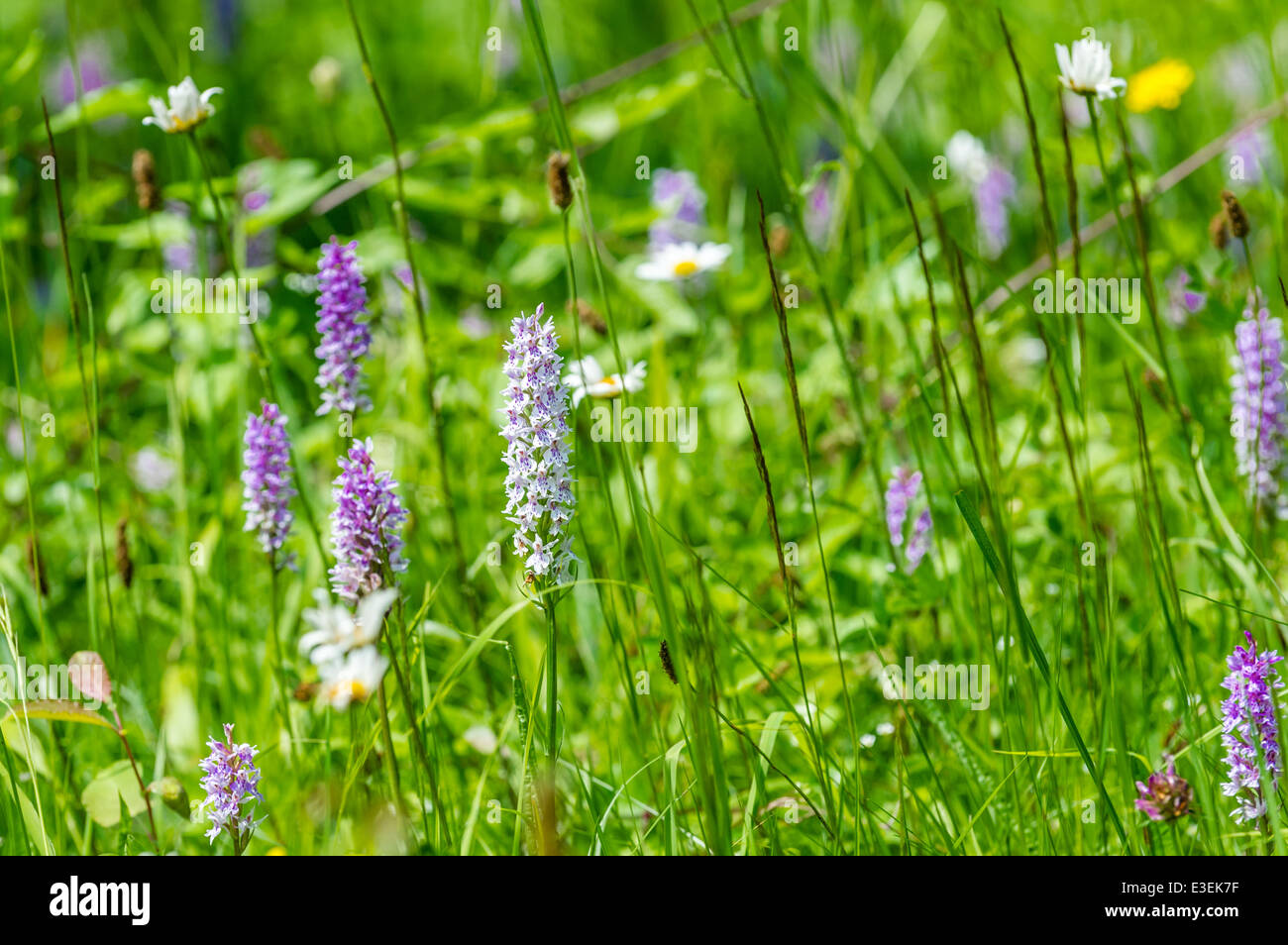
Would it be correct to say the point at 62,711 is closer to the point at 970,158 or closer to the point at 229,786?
the point at 229,786

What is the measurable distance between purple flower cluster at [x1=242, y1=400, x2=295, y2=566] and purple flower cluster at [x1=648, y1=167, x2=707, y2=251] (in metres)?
1.37

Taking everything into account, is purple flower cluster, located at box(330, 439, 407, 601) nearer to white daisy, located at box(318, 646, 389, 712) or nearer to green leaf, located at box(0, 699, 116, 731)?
white daisy, located at box(318, 646, 389, 712)

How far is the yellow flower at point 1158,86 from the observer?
8.63 ft

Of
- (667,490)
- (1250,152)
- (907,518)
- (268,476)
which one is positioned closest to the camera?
(268,476)

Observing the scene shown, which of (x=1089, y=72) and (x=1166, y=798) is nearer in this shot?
(x=1166, y=798)

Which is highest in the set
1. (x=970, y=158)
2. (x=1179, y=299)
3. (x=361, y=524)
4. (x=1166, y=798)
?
(x=970, y=158)

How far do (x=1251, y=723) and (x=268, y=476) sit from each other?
3.37 ft

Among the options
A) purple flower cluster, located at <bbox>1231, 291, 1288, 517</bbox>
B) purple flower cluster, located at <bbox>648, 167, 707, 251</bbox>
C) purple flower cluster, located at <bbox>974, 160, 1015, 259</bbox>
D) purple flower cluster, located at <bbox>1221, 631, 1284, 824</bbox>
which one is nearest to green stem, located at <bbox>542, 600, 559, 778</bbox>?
purple flower cluster, located at <bbox>1221, 631, 1284, 824</bbox>

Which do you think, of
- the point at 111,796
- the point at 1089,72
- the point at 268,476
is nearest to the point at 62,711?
the point at 111,796

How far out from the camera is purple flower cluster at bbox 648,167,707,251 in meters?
2.68

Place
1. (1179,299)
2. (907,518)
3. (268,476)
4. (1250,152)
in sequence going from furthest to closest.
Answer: (1250,152), (1179,299), (907,518), (268,476)

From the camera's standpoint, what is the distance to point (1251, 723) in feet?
3.65

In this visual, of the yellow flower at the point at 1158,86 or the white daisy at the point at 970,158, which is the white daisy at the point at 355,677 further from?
the yellow flower at the point at 1158,86

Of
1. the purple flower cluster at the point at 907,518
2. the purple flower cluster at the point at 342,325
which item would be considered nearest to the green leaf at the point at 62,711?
the purple flower cluster at the point at 342,325
